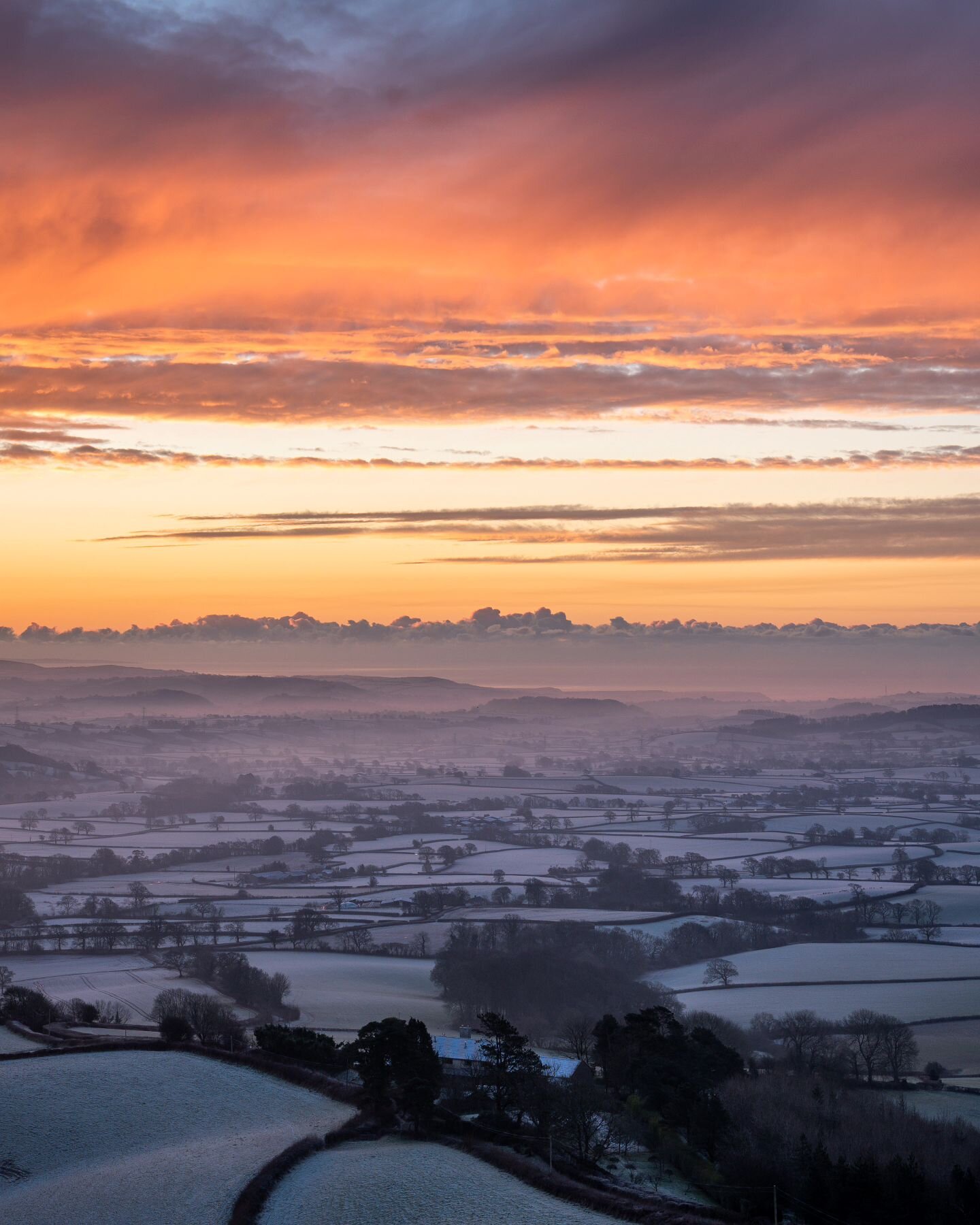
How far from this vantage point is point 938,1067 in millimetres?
42312

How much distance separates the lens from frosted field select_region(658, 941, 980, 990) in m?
58.7

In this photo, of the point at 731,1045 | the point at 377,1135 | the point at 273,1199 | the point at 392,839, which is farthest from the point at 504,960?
the point at 392,839

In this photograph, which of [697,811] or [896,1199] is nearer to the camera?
[896,1199]

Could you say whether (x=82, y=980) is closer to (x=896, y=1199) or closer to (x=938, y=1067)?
(x=938, y=1067)

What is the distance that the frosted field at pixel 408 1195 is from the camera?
27.2 metres

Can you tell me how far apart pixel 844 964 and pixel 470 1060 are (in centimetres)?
2884

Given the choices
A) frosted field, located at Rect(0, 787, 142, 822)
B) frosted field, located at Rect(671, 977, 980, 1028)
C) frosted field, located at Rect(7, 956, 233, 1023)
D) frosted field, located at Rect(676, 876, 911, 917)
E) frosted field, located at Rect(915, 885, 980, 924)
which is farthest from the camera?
frosted field, located at Rect(0, 787, 142, 822)

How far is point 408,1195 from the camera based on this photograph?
28.3m

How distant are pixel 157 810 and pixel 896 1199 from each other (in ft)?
440

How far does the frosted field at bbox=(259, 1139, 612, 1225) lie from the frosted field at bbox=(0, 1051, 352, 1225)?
1.43m

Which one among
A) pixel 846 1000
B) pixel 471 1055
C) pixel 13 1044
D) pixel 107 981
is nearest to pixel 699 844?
pixel 846 1000

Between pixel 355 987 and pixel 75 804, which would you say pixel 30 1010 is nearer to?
pixel 355 987

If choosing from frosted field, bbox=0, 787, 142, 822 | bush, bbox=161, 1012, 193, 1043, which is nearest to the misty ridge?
bush, bbox=161, 1012, 193, 1043

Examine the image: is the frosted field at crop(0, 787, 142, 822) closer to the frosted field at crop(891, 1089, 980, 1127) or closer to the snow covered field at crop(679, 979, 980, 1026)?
the snow covered field at crop(679, 979, 980, 1026)
